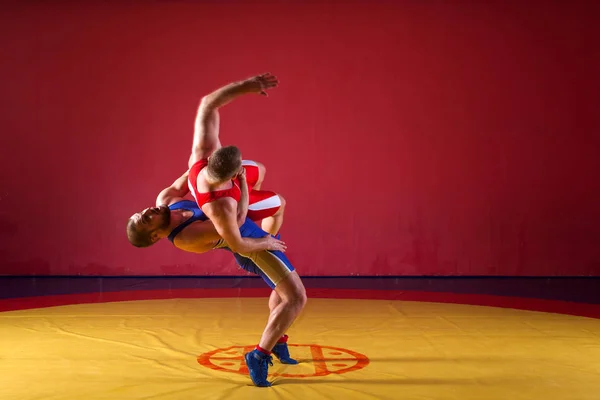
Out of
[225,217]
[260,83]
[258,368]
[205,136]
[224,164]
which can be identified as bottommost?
[258,368]

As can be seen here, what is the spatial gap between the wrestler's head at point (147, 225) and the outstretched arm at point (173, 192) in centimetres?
47

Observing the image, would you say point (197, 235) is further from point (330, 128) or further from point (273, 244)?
point (330, 128)

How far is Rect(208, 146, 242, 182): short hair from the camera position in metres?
2.79

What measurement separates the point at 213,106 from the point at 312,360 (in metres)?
1.43

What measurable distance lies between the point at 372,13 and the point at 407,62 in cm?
73

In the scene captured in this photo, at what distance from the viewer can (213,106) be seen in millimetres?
3227

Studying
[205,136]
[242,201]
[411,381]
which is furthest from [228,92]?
[411,381]

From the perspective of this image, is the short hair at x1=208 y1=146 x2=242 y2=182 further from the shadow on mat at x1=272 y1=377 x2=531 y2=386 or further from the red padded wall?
the red padded wall

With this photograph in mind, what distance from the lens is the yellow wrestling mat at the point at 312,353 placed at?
9.21 feet

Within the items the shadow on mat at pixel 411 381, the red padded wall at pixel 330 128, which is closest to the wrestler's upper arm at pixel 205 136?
the shadow on mat at pixel 411 381

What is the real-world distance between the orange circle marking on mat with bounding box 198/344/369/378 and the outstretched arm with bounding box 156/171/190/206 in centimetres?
87

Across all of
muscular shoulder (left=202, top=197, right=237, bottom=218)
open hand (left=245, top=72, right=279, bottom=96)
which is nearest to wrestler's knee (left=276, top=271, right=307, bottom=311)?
muscular shoulder (left=202, top=197, right=237, bottom=218)

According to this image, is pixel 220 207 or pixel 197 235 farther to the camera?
pixel 197 235

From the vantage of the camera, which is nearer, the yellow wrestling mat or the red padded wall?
the yellow wrestling mat
